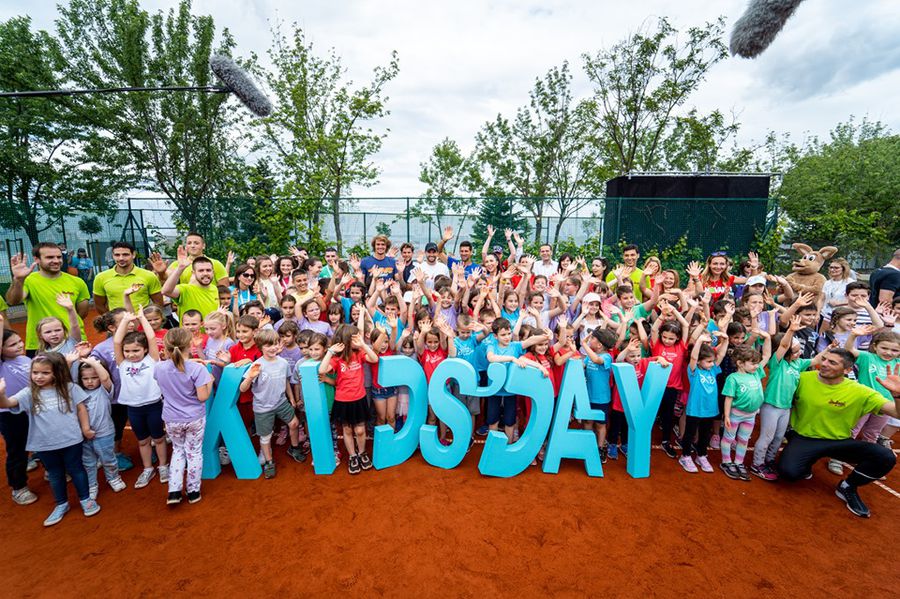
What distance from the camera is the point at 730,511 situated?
154 inches

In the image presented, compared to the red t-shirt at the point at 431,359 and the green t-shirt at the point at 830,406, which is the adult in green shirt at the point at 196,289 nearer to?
the red t-shirt at the point at 431,359

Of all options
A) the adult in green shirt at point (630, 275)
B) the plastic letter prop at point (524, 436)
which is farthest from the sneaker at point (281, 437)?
the adult in green shirt at point (630, 275)

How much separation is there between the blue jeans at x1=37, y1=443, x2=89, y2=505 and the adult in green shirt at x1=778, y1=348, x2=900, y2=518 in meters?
7.03

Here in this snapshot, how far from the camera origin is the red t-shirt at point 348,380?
175 inches

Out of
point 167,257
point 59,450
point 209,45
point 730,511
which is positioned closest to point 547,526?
point 730,511

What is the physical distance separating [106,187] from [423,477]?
58.7 ft

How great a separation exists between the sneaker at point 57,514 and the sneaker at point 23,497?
418 mm

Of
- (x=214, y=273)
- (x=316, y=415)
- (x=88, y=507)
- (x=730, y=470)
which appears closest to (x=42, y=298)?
(x=214, y=273)

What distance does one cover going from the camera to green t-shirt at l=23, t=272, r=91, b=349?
4586 mm

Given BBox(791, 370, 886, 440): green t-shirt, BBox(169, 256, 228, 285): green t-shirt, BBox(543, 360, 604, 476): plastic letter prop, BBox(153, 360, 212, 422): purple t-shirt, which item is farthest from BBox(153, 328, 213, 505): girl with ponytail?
BBox(791, 370, 886, 440): green t-shirt

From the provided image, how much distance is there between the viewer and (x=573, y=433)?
4465 millimetres

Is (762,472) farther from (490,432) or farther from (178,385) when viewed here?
(178,385)

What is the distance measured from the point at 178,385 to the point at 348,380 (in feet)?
5.26

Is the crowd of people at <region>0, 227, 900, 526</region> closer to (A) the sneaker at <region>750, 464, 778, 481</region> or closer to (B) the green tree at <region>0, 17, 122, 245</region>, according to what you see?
(A) the sneaker at <region>750, 464, 778, 481</region>
